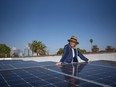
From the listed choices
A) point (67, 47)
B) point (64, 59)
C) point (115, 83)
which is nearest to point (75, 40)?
point (67, 47)

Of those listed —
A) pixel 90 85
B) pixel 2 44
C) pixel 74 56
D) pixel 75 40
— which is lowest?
pixel 90 85

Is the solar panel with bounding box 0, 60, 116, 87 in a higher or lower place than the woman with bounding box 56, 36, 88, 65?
lower

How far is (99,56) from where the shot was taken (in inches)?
973

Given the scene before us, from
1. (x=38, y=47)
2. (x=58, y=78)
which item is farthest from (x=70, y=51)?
(x=38, y=47)

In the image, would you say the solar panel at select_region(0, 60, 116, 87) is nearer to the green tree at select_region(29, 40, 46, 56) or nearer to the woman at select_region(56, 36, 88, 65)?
the woman at select_region(56, 36, 88, 65)

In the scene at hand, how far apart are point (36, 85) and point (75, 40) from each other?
15.5 feet

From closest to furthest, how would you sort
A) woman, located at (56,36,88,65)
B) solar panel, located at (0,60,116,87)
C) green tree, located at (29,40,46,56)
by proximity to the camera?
solar panel, located at (0,60,116,87), woman, located at (56,36,88,65), green tree, located at (29,40,46,56)

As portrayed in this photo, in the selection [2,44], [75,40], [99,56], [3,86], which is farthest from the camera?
[2,44]

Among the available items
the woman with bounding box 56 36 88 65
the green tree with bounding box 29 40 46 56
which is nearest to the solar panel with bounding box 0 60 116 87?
the woman with bounding box 56 36 88 65

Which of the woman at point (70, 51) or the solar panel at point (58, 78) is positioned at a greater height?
the woman at point (70, 51)

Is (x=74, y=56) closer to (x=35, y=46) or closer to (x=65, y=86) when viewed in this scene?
(x=65, y=86)

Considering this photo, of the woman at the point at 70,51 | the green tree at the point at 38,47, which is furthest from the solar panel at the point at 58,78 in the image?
the green tree at the point at 38,47

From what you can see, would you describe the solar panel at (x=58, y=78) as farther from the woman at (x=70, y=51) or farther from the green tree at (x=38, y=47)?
the green tree at (x=38, y=47)

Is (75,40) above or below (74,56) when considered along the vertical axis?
above
